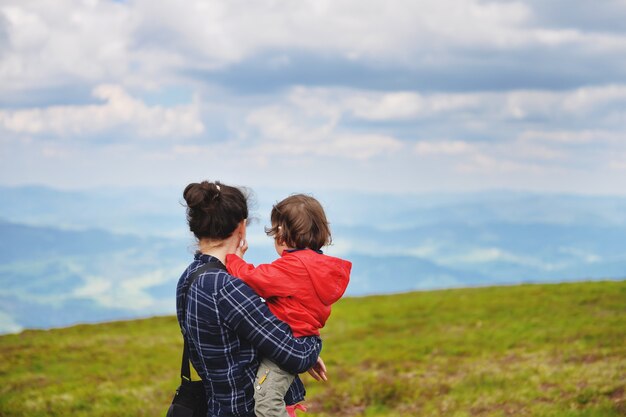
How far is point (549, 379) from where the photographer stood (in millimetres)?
14055

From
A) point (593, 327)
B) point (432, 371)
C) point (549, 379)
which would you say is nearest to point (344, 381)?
point (432, 371)

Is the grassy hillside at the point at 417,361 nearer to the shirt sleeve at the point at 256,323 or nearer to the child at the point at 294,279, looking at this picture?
the child at the point at 294,279

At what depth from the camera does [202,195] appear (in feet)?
14.9

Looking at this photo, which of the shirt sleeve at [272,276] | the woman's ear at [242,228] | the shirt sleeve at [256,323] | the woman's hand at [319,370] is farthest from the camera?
the woman's hand at [319,370]

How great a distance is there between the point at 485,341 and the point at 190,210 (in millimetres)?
→ 18159

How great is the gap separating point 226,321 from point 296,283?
60cm

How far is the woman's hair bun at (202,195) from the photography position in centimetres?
454

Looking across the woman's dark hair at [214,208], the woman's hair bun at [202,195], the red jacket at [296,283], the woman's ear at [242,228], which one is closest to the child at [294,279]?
the red jacket at [296,283]

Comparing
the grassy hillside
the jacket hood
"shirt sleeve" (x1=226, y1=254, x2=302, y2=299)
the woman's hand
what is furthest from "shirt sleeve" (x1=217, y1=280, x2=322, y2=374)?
the grassy hillside

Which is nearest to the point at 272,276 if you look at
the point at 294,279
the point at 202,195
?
the point at 294,279

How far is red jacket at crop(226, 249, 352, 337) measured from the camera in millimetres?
4629

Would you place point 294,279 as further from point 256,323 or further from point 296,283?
point 256,323

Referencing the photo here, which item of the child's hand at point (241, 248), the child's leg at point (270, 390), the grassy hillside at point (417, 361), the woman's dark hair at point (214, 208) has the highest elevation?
the woman's dark hair at point (214, 208)

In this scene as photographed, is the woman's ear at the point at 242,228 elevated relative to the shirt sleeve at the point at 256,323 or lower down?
elevated
